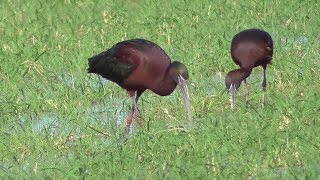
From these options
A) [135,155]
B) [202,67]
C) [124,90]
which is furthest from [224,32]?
[135,155]

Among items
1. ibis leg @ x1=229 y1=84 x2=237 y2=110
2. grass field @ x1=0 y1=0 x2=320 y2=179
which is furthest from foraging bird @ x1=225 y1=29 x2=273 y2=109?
ibis leg @ x1=229 y1=84 x2=237 y2=110

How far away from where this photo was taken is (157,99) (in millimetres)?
9070

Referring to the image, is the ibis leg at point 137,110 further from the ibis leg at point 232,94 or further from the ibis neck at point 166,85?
the ibis leg at point 232,94

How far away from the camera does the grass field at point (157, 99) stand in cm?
639

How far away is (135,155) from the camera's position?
661 centimetres

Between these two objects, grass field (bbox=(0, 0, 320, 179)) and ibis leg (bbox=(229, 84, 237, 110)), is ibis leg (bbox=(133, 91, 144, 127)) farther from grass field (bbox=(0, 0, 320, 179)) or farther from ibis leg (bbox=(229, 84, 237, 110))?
ibis leg (bbox=(229, 84, 237, 110))

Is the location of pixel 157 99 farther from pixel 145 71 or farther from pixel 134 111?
pixel 134 111

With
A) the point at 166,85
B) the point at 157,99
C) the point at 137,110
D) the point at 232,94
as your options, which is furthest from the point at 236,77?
the point at 137,110

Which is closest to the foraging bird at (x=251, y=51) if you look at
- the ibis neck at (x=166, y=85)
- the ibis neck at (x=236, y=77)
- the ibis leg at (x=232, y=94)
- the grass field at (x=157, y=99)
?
the ibis neck at (x=236, y=77)

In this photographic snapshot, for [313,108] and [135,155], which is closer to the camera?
[135,155]

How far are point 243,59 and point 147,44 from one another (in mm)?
1257

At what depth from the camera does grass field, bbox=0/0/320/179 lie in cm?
639

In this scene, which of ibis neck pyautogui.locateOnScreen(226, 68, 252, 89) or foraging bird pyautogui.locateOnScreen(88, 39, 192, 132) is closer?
foraging bird pyautogui.locateOnScreen(88, 39, 192, 132)

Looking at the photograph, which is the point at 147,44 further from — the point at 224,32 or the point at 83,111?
the point at 224,32
